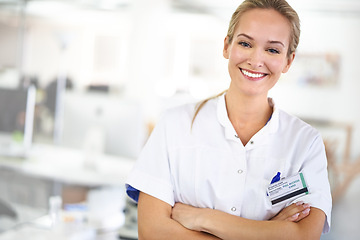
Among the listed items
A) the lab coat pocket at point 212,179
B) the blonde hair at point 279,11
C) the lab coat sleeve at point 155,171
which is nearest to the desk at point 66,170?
the lab coat sleeve at point 155,171

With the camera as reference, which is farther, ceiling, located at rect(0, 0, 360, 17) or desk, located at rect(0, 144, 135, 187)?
ceiling, located at rect(0, 0, 360, 17)

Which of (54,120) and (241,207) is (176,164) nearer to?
(241,207)

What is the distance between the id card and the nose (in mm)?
354

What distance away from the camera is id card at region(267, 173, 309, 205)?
133cm

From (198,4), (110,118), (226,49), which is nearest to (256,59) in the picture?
(226,49)

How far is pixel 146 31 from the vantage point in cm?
746

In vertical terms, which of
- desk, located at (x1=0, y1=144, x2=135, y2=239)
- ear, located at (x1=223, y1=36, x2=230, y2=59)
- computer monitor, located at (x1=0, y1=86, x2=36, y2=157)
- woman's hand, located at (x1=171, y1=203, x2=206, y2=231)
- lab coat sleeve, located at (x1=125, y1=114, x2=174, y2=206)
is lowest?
desk, located at (x1=0, y1=144, x2=135, y2=239)

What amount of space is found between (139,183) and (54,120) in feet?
28.5

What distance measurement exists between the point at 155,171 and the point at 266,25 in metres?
0.56

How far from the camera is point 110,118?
292cm

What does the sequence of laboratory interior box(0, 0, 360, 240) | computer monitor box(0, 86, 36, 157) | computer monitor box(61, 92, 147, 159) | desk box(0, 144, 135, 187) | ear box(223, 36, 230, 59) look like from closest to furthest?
ear box(223, 36, 230, 59)
laboratory interior box(0, 0, 360, 240)
computer monitor box(61, 92, 147, 159)
desk box(0, 144, 135, 187)
computer monitor box(0, 86, 36, 157)

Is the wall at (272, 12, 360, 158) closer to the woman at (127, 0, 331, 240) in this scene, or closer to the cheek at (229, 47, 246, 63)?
the woman at (127, 0, 331, 240)

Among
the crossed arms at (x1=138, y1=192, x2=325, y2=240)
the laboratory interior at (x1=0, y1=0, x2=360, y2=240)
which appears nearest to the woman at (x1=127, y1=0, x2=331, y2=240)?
the crossed arms at (x1=138, y1=192, x2=325, y2=240)

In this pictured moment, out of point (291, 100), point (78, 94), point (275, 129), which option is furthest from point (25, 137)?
point (291, 100)
